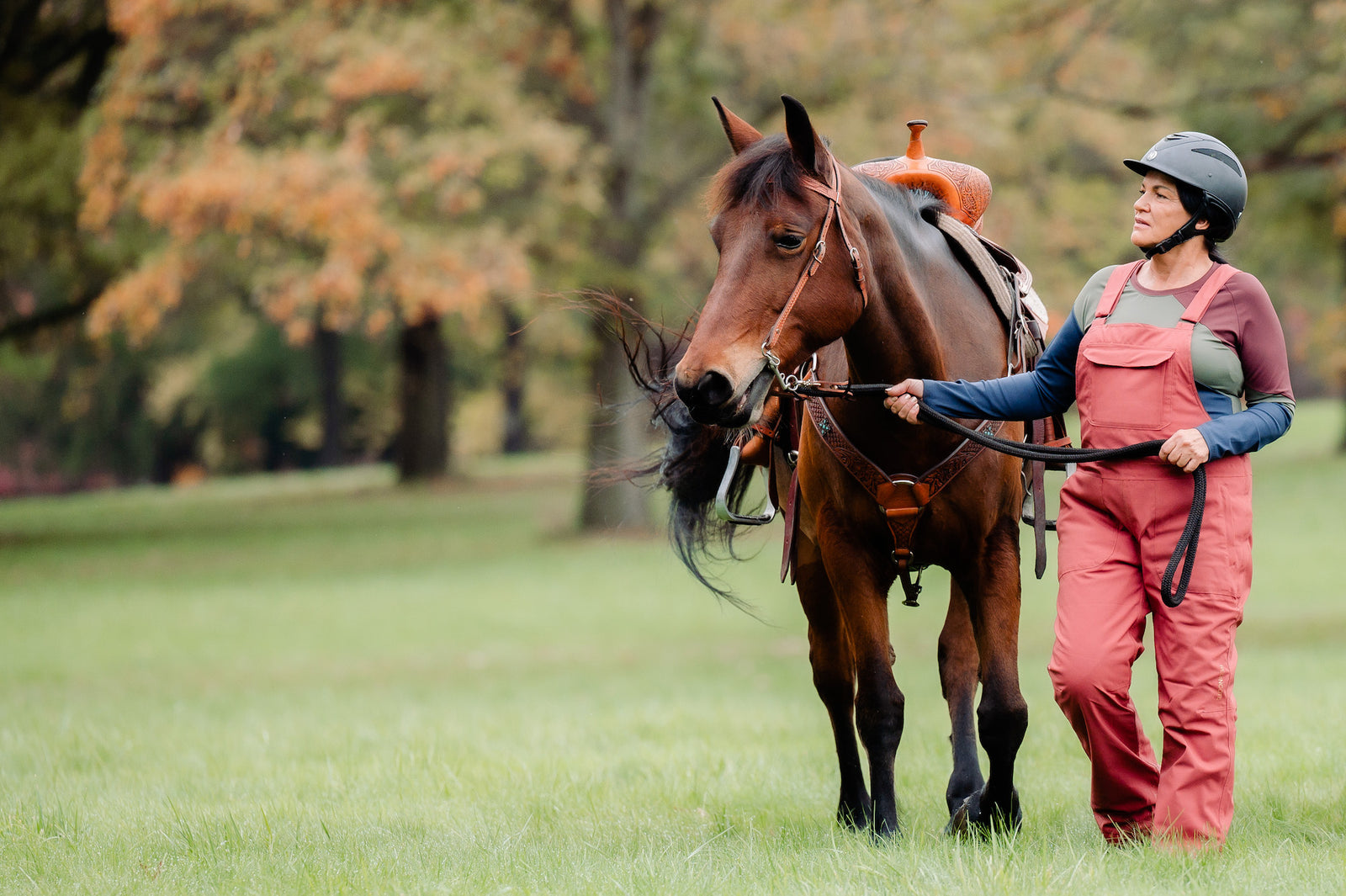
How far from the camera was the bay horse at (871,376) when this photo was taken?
3830 millimetres

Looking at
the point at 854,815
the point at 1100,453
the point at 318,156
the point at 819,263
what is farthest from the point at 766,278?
the point at 318,156

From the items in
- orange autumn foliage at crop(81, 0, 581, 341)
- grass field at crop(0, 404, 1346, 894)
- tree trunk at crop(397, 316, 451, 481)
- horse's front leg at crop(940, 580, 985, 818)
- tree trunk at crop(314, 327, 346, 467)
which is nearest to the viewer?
grass field at crop(0, 404, 1346, 894)

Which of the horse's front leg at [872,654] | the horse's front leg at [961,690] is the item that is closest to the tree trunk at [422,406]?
the horse's front leg at [961,690]

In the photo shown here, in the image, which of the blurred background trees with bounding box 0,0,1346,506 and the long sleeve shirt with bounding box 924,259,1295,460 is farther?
the blurred background trees with bounding box 0,0,1346,506

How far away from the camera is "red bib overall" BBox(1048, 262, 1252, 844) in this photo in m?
3.89

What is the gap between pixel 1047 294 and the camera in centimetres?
1938

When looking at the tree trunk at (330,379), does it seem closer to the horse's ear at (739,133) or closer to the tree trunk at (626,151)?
the tree trunk at (626,151)

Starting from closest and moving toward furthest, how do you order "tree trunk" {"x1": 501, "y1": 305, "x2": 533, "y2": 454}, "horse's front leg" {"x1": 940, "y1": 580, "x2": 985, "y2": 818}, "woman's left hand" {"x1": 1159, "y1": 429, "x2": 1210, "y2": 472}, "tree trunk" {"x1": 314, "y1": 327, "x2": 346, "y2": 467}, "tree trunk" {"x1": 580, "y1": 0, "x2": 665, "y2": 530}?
"woman's left hand" {"x1": 1159, "y1": 429, "x2": 1210, "y2": 472} → "horse's front leg" {"x1": 940, "y1": 580, "x2": 985, "y2": 818} → "tree trunk" {"x1": 580, "y1": 0, "x2": 665, "y2": 530} → "tree trunk" {"x1": 501, "y1": 305, "x2": 533, "y2": 454} → "tree trunk" {"x1": 314, "y1": 327, "x2": 346, "y2": 467}

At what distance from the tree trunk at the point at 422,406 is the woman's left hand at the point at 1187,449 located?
78.7 feet

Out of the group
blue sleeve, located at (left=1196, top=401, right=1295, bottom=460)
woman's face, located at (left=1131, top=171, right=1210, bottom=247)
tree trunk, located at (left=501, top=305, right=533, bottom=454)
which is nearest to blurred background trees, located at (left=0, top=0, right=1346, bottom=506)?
tree trunk, located at (left=501, top=305, right=533, bottom=454)

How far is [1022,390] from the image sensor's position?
4273 millimetres

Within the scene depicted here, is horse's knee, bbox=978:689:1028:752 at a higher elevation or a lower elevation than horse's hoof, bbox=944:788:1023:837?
higher

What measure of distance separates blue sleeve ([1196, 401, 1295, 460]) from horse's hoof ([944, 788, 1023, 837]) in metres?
1.43

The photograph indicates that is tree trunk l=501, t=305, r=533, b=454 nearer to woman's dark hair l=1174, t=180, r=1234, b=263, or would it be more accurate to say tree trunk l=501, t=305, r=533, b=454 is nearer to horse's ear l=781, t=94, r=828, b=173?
horse's ear l=781, t=94, r=828, b=173
